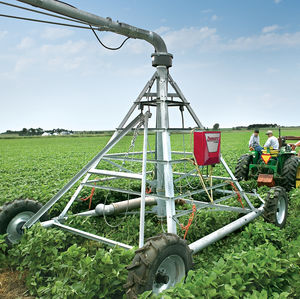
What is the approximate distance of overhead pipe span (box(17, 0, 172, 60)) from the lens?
3.17m

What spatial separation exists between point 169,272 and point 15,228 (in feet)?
8.23

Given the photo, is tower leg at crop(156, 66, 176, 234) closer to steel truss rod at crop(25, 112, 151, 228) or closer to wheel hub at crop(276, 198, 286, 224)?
steel truss rod at crop(25, 112, 151, 228)

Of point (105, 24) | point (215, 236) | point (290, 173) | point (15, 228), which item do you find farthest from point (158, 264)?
point (290, 173)

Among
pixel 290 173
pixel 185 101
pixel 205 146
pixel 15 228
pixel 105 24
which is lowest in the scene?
pixel 15 228

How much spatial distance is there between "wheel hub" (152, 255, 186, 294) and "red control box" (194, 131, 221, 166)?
4.60ft

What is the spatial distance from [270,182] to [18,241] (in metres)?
5.90

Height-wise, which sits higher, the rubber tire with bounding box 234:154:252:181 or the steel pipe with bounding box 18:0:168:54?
the steel pipe with bounding box 18:0:168:54

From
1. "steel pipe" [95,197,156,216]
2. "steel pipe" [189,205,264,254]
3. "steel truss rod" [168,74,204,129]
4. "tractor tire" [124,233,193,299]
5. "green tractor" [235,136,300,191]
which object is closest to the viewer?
"tractor tire" [124,233,193,299]

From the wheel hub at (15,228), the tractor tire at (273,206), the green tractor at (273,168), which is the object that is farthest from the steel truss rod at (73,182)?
the green tractor at (273,168)

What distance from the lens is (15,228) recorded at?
4.48m

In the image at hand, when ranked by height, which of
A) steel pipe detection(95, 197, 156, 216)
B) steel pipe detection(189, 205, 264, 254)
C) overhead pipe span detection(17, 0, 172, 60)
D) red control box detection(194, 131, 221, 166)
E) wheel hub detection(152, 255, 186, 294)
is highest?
overhead pipe span detection(17, 0, 172, 60)

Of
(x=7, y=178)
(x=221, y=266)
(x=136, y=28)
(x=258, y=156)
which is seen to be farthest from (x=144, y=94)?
(x=7, y=178)

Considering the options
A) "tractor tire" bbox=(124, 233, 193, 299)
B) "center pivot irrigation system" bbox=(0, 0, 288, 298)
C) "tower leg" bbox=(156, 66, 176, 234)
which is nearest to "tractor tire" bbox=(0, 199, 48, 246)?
"center pivot irrigation system" bbox=(0, 0, 288, 298)

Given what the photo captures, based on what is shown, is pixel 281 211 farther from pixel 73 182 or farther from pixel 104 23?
pixel 104 23
